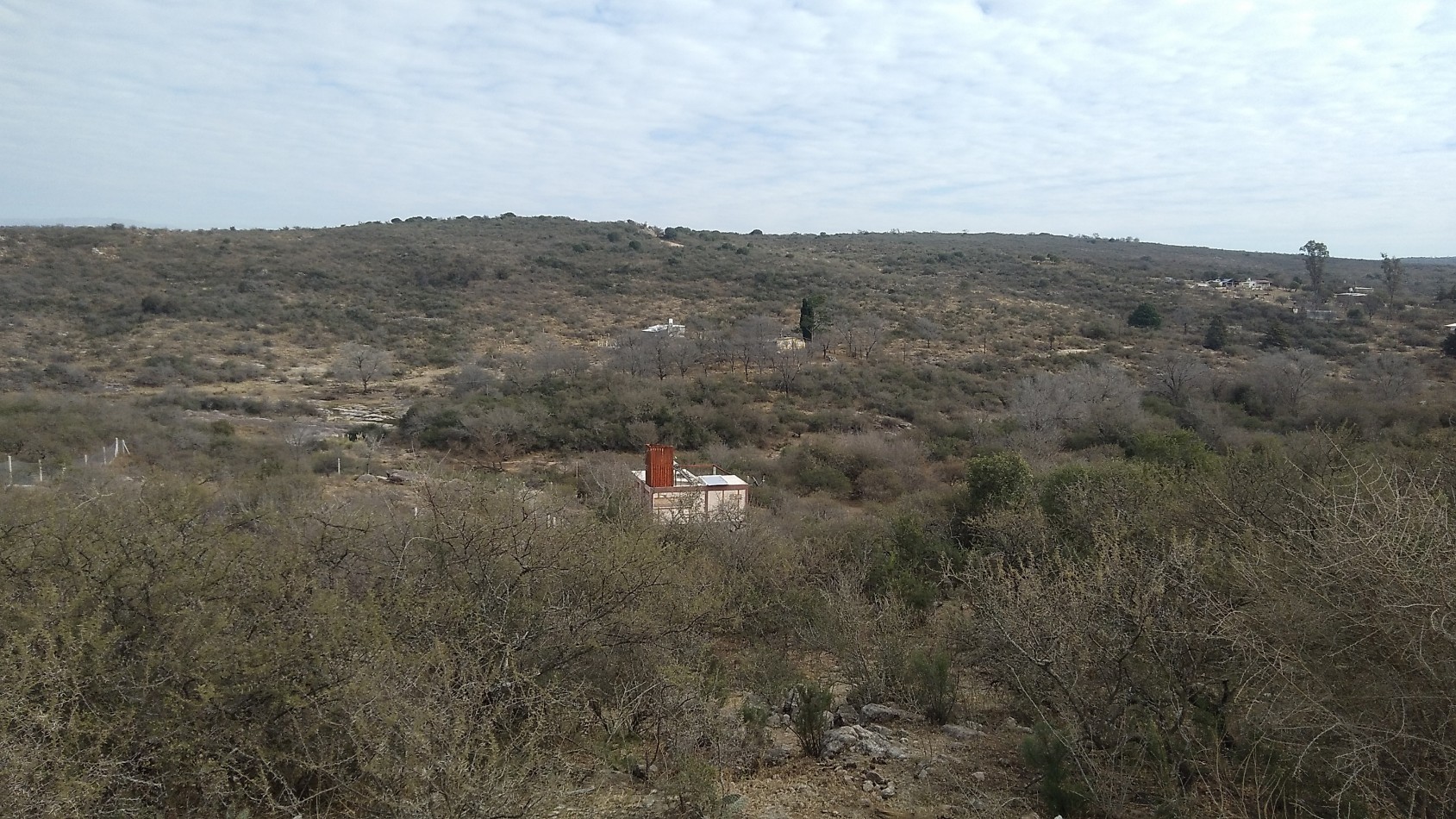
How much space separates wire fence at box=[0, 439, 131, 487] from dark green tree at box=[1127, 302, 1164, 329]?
129ft

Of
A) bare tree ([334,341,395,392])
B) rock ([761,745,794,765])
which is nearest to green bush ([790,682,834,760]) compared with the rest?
rock ([761,745,794,765])

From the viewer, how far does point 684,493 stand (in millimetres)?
12664

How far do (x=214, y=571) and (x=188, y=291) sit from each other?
41551mm

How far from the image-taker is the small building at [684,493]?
11.1 meters

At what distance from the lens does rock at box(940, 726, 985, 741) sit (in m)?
6.20

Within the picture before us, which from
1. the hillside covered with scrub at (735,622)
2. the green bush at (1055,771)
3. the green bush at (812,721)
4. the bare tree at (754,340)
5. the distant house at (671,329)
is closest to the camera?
the hillside covered with scrub at (735,622)

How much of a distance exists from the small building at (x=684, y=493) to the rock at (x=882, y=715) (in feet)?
14.1

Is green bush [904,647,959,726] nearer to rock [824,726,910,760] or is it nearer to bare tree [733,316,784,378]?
rock [824,726,910,760]

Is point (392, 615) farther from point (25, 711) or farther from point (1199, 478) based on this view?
point (1199, 478)

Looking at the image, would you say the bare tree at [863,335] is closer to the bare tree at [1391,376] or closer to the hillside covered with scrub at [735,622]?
the hillside covered with scrub at [735,622]

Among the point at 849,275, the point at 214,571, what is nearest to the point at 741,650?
the point at 214,571

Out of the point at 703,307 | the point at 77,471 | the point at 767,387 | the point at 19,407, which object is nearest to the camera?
the point at 77,471

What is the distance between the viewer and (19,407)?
18.2 metres

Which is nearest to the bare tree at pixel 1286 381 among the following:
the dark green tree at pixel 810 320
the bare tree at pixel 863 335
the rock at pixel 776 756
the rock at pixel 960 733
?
the bare tree at pixel 863 335
